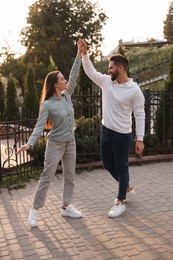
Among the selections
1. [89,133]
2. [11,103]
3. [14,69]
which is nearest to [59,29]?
[14,69]

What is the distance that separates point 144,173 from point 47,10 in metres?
35.5

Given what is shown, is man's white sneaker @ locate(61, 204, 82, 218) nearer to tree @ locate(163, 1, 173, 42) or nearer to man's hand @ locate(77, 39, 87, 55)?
man's hand @ locate(77, 39, 87, 55)

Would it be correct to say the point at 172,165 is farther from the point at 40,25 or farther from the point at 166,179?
the point at 40,25

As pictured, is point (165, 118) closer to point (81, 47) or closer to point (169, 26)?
point (81, 47)

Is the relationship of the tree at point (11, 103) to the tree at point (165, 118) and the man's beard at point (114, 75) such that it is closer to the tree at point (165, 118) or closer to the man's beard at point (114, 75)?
the tree at point (165, 118)

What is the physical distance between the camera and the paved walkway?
11.1 ft

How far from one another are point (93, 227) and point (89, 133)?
3278 mm

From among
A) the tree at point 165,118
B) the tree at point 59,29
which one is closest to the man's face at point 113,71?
the tree at point 165,118

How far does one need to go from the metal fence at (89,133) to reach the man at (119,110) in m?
2.27

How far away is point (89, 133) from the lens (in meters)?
7.05

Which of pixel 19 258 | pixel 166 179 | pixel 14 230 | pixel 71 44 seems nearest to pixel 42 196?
pixel 14 230

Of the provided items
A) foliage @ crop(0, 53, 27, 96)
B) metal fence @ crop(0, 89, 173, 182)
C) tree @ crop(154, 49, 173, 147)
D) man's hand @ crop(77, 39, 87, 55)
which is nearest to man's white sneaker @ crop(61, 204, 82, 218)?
man's hand @ crop(77, 39, 87, 55)

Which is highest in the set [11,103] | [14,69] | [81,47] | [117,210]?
[14,69]

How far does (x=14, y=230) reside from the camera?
155 inches
